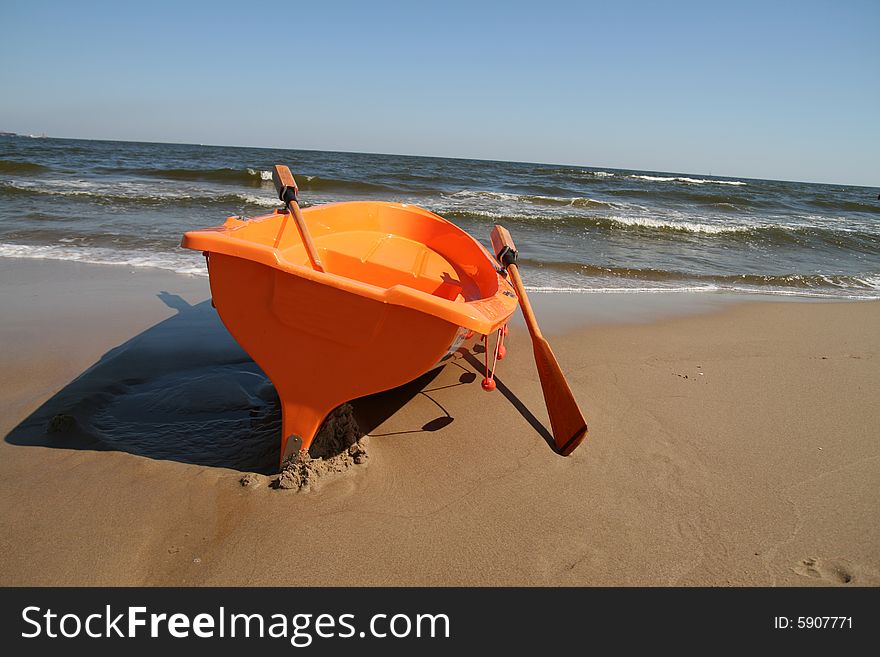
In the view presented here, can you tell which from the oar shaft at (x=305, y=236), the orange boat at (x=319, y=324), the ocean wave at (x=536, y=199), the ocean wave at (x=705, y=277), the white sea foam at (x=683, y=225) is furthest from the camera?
the ocean wave at (x=536, y=199)

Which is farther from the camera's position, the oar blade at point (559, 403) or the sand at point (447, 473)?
the oar blade at point (559, 403)

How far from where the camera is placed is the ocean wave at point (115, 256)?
6031 mm

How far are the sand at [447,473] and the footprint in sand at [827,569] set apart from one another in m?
0.01

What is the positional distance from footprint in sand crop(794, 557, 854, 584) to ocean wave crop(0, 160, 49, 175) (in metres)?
20.2

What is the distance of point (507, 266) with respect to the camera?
2.83 m

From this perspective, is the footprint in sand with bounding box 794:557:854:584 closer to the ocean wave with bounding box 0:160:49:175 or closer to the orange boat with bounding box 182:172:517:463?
the orange boat with bounding box 182:172:517:463

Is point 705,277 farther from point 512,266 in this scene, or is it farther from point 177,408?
point 177,408

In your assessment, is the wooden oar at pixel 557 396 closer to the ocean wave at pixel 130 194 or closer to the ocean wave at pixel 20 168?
the ocean wave at pixel 130 194

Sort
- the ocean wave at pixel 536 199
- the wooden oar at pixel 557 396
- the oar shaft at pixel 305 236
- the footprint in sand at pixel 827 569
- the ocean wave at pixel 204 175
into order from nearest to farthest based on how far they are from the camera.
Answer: the footprint in sand at pixel 827 569 → the wooden oar at pixel 557 396 → the oar shaft at pixel 305 236 → the ocean wave at pixel 536 199 → the ocean wave at pixel 204 175

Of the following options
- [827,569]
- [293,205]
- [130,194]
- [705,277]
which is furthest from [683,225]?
[130,194]

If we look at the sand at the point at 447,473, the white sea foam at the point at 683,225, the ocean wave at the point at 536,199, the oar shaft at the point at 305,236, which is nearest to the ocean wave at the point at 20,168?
the ocean wave at the point at 536,199

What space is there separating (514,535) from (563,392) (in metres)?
0.74

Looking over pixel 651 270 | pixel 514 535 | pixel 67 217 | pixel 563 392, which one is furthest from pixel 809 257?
pixel 67 217

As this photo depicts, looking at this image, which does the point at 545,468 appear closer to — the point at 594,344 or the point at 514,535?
the point at 514,535
